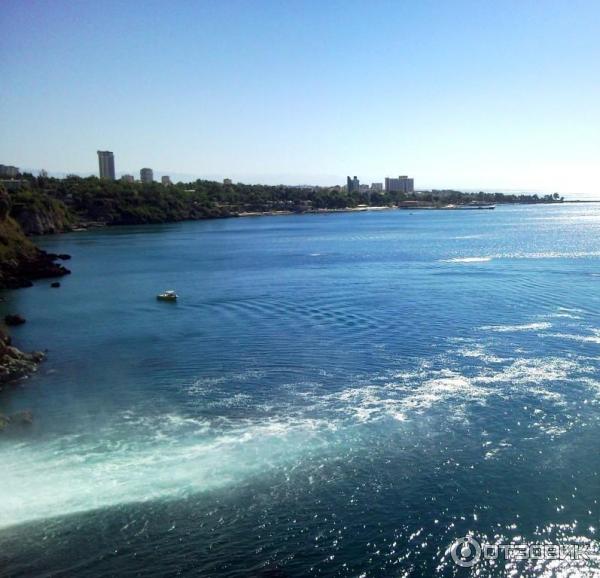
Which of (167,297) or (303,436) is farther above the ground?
(167,297)

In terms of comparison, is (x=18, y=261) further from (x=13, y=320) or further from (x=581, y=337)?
(x=581, y=337)

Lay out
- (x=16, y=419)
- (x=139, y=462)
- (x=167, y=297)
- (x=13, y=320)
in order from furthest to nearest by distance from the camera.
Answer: (x=167, y=297)
(x=13, y=320)
(x=16, y=419)
(x=139, y=462)

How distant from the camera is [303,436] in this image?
497 inches

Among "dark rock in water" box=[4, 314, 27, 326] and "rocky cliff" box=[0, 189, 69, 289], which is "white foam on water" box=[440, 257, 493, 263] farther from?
"dark rock in water" box=[4, 314, 27, 326]

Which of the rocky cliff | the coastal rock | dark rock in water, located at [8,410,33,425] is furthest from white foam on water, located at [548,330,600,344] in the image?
the rocky cliff

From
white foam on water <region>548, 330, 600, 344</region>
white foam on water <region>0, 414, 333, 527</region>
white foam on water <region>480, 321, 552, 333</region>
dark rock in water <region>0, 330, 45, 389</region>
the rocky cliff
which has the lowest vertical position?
white foam on water <region>0, 414, 333, 527</region>

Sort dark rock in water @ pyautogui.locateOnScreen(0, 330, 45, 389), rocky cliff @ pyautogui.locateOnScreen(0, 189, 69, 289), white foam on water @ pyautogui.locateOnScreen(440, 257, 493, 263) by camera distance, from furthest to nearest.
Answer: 1. white foam on water @ pyautogui.locateOnScreen(440, 257, 493, 263)
2. rocky cliff @ pyautogui.locateOnScreen(0, 189, 69, 289)
3. dark rock in water @ pyautogui.locateOnScreen(0, 330, 45, 389)

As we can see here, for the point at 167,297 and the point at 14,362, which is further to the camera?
the point at 167,297

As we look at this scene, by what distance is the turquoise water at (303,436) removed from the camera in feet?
29.5

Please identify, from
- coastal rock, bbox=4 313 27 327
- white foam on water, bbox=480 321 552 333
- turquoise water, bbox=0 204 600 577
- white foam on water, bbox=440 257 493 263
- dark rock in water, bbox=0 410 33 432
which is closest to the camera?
turquoise water, bbox=0 204 600 577

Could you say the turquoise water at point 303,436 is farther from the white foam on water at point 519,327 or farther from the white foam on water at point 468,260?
the white foam on water at point 468,260

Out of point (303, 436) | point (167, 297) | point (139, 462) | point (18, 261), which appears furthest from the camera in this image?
point (18, 261)

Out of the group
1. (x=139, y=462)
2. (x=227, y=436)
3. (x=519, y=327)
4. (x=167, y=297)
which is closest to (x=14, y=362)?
(x=139, y=462)

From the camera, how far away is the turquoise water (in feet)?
29.5
